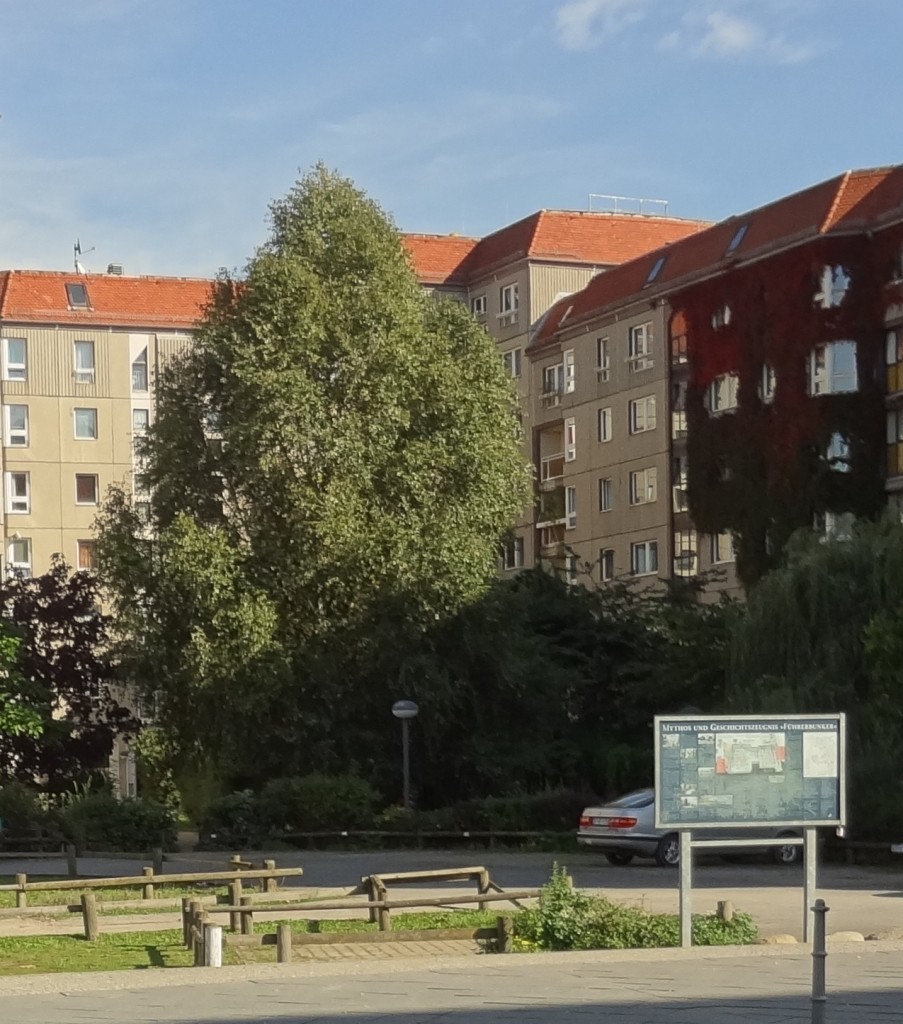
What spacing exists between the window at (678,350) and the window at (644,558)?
6774 millimetres

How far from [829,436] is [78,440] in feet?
138

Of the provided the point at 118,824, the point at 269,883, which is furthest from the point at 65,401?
the point at 269,883

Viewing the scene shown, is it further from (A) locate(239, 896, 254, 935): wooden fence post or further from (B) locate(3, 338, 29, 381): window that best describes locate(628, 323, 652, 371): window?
(A) locate(239, 896, 254, 935): wooden fence post

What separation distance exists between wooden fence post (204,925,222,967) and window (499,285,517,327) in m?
69.9

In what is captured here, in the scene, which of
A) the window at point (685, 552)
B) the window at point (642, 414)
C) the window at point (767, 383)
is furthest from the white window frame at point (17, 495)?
the window at point (767, 383)

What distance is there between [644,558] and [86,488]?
30.5 meters

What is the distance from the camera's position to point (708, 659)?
176ft

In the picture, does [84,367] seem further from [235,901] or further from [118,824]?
[235,901]

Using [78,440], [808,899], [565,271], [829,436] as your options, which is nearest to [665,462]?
[829,436]

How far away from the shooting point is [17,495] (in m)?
91.8

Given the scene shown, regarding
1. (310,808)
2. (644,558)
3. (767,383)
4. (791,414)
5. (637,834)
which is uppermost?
A: (767,383)

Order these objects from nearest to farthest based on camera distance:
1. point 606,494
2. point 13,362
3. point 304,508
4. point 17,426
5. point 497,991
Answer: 1. point 497,991
2. point 304,508
3. point 606,494
4. point 17,426
5. point 13,362

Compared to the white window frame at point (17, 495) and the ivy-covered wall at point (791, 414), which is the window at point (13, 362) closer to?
the white window frame at point (17, 495)

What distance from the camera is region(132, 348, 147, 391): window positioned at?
93938 millimetres
